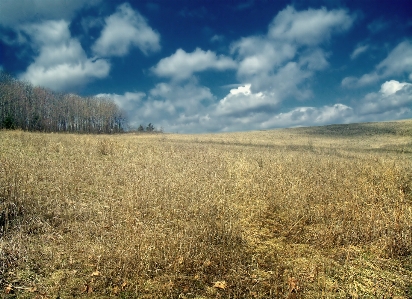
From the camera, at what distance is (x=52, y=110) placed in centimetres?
7344

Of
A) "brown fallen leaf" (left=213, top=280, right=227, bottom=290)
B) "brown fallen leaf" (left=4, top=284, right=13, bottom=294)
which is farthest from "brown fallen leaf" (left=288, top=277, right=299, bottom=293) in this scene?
"brown fallen leaf" (left=4, top=284, right=13, bottom=294)

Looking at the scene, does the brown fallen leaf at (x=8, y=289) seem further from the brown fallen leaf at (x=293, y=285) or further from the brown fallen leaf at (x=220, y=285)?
the brown fallen leaf at (x=293, y=285)

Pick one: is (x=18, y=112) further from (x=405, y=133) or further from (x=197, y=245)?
(x=405, y=133)

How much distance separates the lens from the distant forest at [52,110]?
200ft

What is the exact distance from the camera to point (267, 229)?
6.30 metres

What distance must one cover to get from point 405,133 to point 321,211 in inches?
1607

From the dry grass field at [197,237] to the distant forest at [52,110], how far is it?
5706 cm

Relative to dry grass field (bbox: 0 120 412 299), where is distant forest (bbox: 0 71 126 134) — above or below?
above

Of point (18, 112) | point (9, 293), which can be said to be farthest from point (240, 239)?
point (18, 112)

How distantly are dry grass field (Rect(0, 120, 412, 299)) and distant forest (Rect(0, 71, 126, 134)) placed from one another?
57.1 metres

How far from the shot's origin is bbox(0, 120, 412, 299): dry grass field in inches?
157

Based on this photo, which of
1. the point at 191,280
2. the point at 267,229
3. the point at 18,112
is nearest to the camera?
the point at 191,280

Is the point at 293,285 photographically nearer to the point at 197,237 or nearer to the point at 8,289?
the point at 197,237

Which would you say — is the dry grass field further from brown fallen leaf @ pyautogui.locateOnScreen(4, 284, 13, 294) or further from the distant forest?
the distant forest
